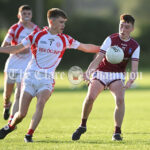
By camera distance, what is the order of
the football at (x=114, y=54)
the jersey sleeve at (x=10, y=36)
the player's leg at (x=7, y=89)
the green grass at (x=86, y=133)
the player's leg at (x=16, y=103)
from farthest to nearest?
the player's leg at (x=7, y=89) < the jersey sleeve at (x=10, y=36) < the player's leg at (x=16, y=103) < the football at (x=114, y=54) < the green grass at (x=86, y=133)

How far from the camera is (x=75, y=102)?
18.8 meters

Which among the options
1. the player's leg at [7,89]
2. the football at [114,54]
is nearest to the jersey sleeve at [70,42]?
the football at [114,54]

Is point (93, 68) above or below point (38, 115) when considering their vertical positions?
above

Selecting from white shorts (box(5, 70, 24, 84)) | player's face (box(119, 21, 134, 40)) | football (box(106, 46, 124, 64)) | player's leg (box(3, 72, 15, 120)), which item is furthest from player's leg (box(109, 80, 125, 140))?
player's leg (box(3, 72, 15, 120))

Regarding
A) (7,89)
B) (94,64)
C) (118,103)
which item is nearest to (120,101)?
(118,103)

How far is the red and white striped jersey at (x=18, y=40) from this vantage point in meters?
11.1

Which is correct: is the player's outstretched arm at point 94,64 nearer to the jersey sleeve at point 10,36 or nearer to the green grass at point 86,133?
the green grass at point 86,133

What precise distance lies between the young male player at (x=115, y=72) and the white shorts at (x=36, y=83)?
2.18 ft

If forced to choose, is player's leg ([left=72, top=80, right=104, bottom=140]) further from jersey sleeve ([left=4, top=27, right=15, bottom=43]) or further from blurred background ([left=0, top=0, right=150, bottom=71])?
blurred background ([left=0, top=0, right=150, bottom=71])

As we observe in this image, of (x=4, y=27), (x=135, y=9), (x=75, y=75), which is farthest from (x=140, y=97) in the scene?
(x=135, y=9)

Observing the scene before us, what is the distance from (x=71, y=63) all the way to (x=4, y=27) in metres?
15.6

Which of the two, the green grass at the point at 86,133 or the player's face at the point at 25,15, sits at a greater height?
the player's face at the point at 25,15

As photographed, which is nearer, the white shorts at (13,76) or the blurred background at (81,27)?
the white shorts at (13,76)

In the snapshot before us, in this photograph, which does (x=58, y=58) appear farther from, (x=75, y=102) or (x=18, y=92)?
(x=75, y=102)
